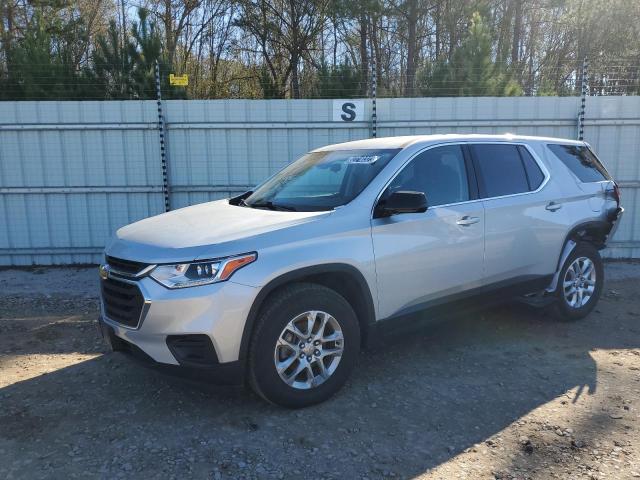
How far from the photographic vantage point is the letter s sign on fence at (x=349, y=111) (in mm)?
7703

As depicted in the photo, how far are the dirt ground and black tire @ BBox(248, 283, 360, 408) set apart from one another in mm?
133

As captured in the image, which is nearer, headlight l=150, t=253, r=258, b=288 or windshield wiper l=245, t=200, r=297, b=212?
headlight l=150, t=253, r=258, b=288

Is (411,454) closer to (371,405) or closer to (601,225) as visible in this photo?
(371,405)

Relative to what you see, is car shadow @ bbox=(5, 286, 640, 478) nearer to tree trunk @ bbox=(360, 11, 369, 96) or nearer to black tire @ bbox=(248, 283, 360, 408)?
black tire @ bbox=(248, 283, 360, 408)

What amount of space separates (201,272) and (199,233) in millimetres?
370

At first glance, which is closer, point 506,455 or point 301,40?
point 506,455

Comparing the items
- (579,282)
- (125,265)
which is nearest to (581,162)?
(579,282)

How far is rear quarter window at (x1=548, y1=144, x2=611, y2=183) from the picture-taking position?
5242 mm

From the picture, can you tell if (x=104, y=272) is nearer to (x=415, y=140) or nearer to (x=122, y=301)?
(x=122, y=301)

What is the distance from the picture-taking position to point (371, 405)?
145 inches

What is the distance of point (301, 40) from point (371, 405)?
18.0 meters

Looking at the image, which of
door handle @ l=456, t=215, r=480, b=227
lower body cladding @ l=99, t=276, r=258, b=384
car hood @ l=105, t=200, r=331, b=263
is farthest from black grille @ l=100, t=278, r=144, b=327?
door handle @ l=456, t=215, r=480, b=227

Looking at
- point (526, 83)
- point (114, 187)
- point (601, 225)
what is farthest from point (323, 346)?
point (526, 83)

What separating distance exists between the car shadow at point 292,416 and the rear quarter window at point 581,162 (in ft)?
5.48
